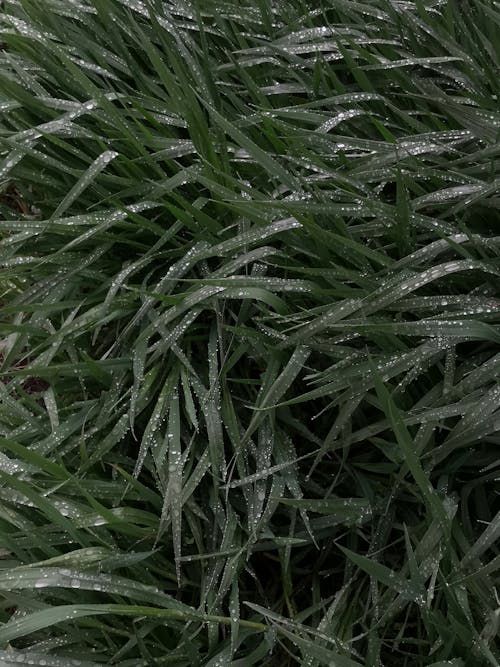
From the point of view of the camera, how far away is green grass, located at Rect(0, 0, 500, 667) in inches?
53.2

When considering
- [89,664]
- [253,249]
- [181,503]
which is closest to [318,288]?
[253,249]

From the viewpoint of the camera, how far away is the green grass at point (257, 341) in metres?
1.35

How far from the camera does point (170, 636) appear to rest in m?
1.44

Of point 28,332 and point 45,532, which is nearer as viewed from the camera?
point 45,532

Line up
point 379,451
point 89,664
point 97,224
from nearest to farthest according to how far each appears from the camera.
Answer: point 89,664, point 379,451, point 97,224

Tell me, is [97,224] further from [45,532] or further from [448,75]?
[448,75]

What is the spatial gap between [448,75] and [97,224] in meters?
0.83

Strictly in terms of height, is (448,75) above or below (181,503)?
above

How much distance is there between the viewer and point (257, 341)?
60.2 inches

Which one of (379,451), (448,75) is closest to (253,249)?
(379,451)

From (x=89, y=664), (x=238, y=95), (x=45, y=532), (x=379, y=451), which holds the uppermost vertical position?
(x=238, y=95)

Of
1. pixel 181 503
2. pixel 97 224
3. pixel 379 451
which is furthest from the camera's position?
pixel 97 224

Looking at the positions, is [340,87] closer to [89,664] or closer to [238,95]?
[238,95]

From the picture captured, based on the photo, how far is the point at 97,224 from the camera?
67.6 inches
